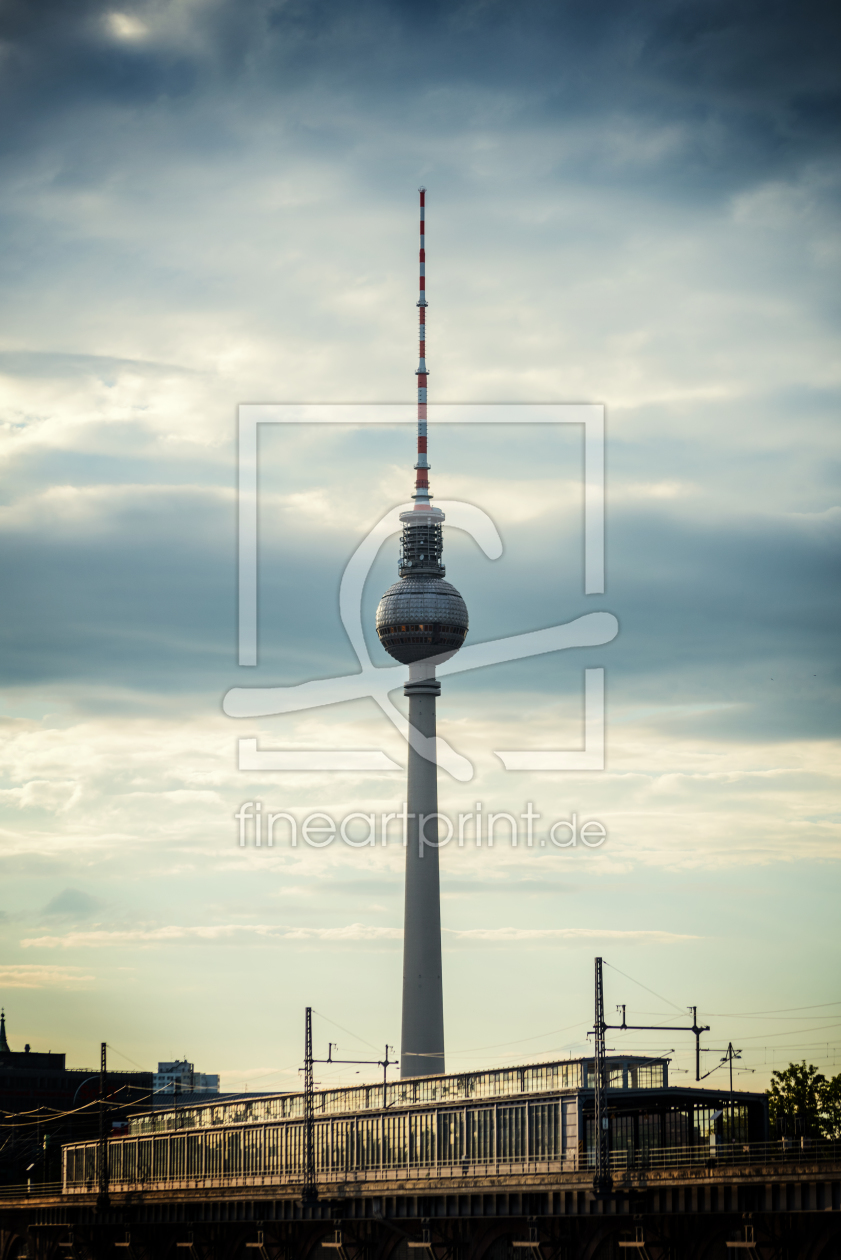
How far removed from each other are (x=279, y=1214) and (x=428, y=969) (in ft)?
254

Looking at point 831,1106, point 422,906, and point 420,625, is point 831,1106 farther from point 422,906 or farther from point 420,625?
point 420,625

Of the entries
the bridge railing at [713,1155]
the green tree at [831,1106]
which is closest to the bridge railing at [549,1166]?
the bridge railing at [713,1155]

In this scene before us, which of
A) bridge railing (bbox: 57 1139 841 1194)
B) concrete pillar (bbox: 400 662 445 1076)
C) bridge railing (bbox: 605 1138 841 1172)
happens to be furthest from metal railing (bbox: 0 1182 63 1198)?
bridge railing (bbox: 605 1138 841 1172)

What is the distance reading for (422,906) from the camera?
188 metres

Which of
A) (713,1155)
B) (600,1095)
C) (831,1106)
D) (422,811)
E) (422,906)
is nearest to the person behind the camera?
(600,1095)

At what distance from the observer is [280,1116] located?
444ft

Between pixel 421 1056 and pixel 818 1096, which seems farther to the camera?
pixel 421 1056

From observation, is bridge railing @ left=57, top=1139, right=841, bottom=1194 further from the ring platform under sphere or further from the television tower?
the ring platform under sphere

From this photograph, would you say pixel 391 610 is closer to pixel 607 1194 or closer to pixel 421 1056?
pixel 421 1056

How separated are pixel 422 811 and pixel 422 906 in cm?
1100

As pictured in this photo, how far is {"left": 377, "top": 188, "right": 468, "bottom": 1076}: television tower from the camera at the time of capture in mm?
182375

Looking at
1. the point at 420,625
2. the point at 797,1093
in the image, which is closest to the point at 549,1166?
the point at 797,1093

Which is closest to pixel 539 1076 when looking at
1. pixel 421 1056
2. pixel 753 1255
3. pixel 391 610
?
pixel 753 1255

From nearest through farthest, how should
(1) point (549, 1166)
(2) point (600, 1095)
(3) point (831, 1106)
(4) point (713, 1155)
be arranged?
(2) point (600, 1095)
(4) point (713, 1155)
(1) point (549, 1166)
(3) point (831, 1106)
